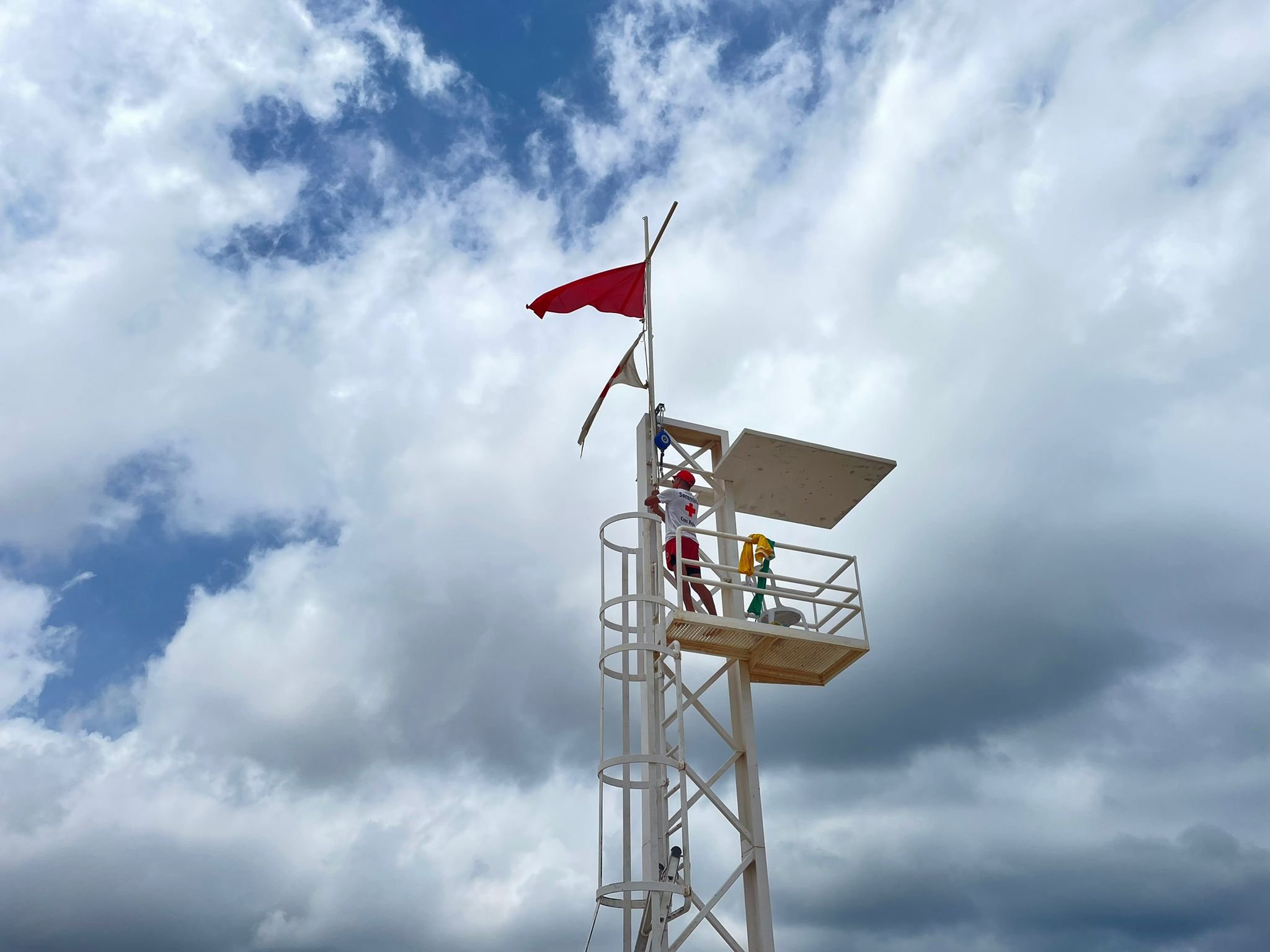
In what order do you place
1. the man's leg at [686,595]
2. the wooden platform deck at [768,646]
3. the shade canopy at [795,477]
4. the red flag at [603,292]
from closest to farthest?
1. the wooden platform deck at [768,646]
2. the man's leg at [686,595]
3. the shade canopy at [795,477]
4. the red flag at [603,292]

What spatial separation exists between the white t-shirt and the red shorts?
81 millimetres

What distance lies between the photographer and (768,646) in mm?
17047

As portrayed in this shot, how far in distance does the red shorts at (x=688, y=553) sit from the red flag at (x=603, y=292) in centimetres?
527

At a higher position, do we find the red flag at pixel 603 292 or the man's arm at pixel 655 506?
A: the red flag at pixel 603 292

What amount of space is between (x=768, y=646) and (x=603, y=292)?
813 cm

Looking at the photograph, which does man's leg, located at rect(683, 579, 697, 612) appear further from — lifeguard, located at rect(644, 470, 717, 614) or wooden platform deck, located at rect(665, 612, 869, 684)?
wooden platform deck, located at rect(665, 612, 869, 684)

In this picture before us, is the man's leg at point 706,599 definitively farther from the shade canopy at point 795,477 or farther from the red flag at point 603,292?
the red flag at point 603,292

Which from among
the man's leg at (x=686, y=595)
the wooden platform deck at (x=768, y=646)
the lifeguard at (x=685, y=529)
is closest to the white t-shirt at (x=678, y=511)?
the lifeguard at (x=685, y=529)

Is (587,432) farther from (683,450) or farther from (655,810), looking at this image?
(655,810)

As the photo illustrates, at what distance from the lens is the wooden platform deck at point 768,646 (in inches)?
644

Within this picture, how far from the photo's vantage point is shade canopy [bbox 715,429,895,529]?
1909 centimetres

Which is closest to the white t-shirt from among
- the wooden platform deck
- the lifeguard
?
the lifeguard

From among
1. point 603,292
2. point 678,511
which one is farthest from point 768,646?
point 603,292

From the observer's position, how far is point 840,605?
1742cm
